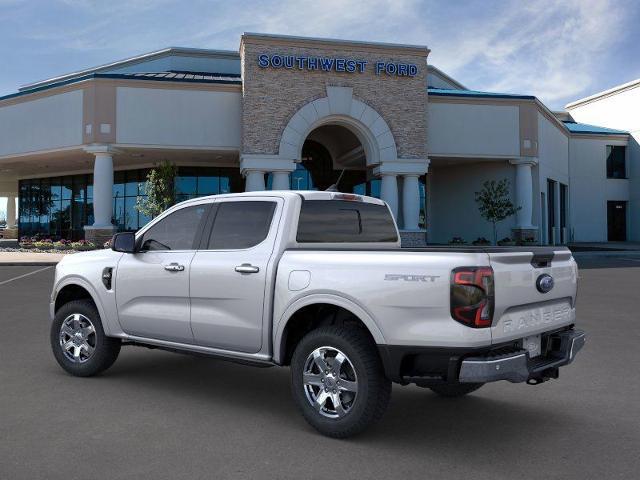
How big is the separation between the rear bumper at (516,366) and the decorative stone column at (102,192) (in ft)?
92.0

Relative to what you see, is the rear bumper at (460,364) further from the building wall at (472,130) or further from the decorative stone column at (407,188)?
the building wall at (472,130)

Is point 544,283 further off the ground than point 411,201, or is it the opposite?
point 411,201

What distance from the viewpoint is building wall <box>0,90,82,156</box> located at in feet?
100.0

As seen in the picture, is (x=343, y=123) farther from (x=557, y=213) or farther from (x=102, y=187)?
(x=557, y=213)

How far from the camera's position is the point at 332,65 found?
96.6 ft

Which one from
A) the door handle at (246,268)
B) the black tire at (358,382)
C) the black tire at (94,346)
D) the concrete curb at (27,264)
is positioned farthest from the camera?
the concrete curb at (27,264)

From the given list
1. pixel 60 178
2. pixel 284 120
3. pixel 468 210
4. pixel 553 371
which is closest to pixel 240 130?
pixel 284 120

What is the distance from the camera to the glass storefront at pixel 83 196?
36656 mm

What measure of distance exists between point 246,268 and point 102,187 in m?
27.4

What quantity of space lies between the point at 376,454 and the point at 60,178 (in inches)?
1655

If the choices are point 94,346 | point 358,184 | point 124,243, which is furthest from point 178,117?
point 124,243

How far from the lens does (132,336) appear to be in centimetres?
597

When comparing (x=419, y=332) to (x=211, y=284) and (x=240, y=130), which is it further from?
(x=240, y=130)

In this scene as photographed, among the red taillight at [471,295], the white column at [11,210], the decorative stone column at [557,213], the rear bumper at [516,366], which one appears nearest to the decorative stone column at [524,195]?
the decorative stone column at [557,213]
